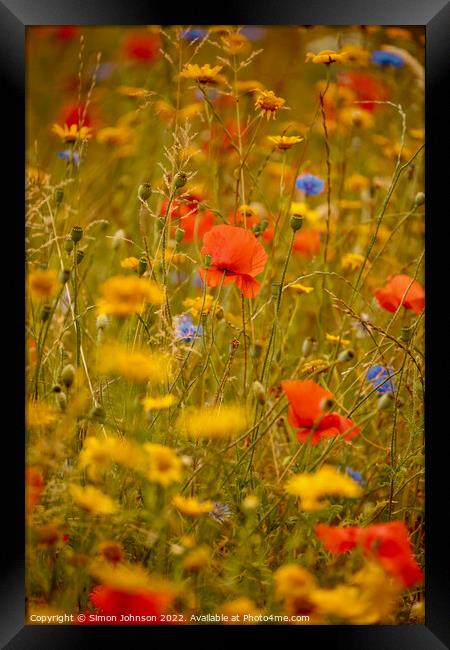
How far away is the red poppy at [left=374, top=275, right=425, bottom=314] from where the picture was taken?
145cm

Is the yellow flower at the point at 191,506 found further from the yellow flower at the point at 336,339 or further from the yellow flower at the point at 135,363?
the yellow flower at the point at 336,339

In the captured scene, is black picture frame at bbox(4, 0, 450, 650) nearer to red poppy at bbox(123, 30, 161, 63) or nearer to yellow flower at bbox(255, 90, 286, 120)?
yellow flower at bbox(255, 90, 286, 120)

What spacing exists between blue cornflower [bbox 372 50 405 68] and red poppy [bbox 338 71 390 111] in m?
0.15

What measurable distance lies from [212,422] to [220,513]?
0.13 metres

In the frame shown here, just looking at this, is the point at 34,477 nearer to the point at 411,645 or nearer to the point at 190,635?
the point at 190,635

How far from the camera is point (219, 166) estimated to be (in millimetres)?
1826

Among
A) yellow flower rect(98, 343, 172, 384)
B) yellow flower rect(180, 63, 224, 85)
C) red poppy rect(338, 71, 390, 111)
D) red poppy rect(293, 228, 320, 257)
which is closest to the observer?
yellow flower rect(98, 343, 172, 384)

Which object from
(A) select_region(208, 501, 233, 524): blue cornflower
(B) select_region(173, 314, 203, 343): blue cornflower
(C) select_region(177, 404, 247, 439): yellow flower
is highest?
(B) select_region(173, 314, 203, 343): blue cornflower

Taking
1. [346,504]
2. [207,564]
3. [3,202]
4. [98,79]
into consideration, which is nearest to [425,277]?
[346,504]

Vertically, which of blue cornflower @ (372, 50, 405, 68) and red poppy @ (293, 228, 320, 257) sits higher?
blue cornflower @ (372, 50, 405, 68)

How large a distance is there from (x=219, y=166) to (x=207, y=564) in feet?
2.90

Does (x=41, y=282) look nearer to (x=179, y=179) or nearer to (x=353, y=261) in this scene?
(x=179, y=179)

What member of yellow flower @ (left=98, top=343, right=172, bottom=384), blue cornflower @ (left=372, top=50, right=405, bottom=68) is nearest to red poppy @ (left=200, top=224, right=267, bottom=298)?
yellow flower @ (left=98, top=343, right=172, bottom=384)

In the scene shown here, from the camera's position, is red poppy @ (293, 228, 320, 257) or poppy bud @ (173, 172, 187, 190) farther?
red poppy @ (293, 228, 320, 257)
